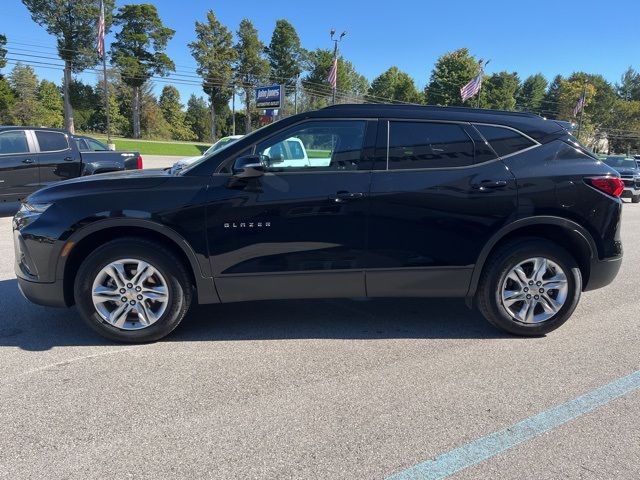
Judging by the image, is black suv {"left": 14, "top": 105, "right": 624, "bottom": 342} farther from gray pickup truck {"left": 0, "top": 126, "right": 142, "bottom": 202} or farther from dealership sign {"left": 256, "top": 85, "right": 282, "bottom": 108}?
dealership sign {"left": 256, "top": 85, "right": 282, "bottom": 108}

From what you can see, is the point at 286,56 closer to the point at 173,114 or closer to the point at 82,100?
the point at 173,114

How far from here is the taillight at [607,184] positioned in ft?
12.8

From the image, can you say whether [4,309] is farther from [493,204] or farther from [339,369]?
[493,204]

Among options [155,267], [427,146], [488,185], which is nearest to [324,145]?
[427,146]

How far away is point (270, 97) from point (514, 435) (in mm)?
34697

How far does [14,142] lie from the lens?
9539mm

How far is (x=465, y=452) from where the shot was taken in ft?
8.16

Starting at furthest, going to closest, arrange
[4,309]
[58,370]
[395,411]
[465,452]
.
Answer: [4,309] < [58,370] < [395,411] < [465,452]

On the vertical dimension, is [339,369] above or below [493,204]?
below

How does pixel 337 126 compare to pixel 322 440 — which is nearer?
pixel 322 440

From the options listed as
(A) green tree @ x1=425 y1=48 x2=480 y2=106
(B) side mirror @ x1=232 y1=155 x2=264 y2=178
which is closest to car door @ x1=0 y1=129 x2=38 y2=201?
(B) side mirror @ x1=232 y1=155 x2=264 y2=178

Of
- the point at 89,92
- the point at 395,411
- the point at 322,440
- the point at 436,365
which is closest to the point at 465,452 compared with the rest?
the point at 395,411

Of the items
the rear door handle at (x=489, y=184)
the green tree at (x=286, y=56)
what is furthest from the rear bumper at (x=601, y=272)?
the green tree at (x=286, y=56)

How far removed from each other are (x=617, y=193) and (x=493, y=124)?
1.19 meters
